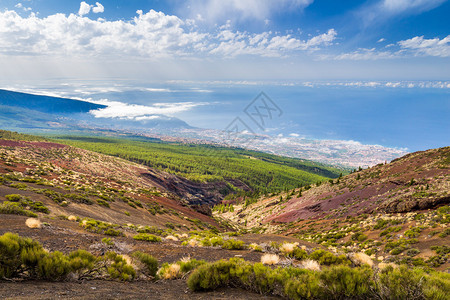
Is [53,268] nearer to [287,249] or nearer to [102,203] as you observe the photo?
[287,249]

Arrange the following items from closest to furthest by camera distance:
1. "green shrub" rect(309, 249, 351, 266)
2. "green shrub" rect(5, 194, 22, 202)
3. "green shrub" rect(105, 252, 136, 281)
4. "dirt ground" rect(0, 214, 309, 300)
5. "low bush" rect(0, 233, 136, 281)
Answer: "dirt ground" rect(0, 214, 309, 300)
"low bush" rect(0, 233, 136, 281)
"green shrub" rect(105, 252, 136, 281)
"green shrub" rect(309, 249, 351, 266)
"green shrub" rect(5, 194, 22, 202)

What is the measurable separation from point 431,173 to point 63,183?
59.2 m

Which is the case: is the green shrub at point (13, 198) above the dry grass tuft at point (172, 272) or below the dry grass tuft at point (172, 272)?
below

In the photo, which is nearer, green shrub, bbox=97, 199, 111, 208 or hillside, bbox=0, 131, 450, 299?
hillside, bbox=0, 131, 450, 299

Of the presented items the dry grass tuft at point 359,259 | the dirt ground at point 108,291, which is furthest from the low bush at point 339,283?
the dry grass tuft at point 359,259

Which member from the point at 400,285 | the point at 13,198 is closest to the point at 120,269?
the point at 400,285

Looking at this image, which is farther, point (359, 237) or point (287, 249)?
point (359, 237)

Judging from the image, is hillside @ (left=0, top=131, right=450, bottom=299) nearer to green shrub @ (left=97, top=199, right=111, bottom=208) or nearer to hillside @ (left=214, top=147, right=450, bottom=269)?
green shrub @ (left=97, top=199, right=111, bottom=208)

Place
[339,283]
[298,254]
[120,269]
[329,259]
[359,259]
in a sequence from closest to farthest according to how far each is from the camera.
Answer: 1. [339,283]
2. [120,269]
3. [359,259]
4. [329,259]
5. [298,254]

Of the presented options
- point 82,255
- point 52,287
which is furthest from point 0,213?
point 52,287

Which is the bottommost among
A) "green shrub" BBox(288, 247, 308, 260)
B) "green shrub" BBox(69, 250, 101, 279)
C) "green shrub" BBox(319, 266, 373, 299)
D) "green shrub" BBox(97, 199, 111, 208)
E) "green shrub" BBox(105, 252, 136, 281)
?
"green shrub" BBox(97, 199, 111, 208)

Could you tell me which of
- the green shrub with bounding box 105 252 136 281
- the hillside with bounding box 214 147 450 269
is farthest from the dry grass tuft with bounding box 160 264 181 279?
the hillside with bounding box 214 147 450 269

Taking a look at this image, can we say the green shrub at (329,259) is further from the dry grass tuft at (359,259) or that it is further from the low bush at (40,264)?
the low bush at (40,264)

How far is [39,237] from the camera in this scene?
1075 cm
